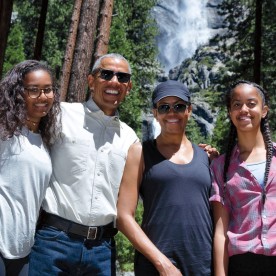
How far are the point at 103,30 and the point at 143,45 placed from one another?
67.1ft

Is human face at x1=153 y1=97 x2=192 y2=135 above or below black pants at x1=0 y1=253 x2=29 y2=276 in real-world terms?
above

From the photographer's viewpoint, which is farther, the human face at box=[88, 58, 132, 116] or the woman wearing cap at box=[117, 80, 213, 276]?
the human face at box=[88, 58, 132, 116]

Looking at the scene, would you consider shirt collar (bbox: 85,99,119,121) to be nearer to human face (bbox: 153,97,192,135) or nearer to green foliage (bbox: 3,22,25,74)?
human face (bbox: 153,97,192,135)

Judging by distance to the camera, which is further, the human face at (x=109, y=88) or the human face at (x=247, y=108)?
the human face at (x=109, y=88)

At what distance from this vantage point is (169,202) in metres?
2.71

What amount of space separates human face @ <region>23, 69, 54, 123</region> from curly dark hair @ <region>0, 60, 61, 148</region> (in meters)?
0.03

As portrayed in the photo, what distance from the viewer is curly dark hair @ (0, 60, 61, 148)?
275 cm

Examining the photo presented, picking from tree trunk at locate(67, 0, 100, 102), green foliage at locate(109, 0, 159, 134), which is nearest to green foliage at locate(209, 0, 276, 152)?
green foliage at locate(109, 0, 159, 134)

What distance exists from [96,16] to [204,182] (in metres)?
4.33

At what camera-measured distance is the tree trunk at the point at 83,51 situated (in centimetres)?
623

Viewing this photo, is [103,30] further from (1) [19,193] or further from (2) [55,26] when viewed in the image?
(2) [55,26]

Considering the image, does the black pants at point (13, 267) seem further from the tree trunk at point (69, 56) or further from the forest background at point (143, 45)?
the forest background at point (143, 45)

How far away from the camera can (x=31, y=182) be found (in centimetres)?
270

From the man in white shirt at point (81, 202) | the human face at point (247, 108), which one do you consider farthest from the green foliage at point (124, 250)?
the human face at point (247, 108)
